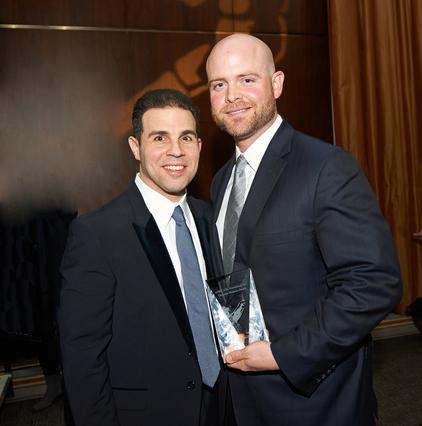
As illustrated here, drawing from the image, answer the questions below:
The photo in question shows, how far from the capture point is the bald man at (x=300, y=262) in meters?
1.21

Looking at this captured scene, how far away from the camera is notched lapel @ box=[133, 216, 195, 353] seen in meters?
1.33

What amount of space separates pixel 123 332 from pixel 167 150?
60 cm

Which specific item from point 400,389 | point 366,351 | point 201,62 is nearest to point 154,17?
point 201,62

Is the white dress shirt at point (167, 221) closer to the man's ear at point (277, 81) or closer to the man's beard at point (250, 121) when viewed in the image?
the man's beard at point (250, 121)

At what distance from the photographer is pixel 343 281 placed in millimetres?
1236

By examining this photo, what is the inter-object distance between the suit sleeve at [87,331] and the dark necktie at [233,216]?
0.39 metres

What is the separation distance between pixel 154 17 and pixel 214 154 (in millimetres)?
1128

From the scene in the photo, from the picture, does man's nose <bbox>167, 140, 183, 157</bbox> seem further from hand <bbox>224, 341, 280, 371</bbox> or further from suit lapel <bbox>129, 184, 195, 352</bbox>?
hand <bbox>224, 341, 280, 371</bbox>

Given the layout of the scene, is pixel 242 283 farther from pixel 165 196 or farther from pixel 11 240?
pixel 11 240

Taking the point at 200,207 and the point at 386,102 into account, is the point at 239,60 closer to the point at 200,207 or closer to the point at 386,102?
the point at 200,207

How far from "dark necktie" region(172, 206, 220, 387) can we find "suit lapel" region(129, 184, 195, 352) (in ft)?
0.15

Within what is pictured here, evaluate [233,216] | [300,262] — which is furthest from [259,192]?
[300,262]

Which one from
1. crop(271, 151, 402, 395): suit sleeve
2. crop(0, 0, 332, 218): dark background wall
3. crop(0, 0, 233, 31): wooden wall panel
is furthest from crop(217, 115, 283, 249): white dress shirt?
crop(0, 0, 233, 31): wooden wall panel

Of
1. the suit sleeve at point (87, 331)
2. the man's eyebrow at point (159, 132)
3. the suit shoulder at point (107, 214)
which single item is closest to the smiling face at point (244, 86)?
the man's eyebrow at point (159, 132)
